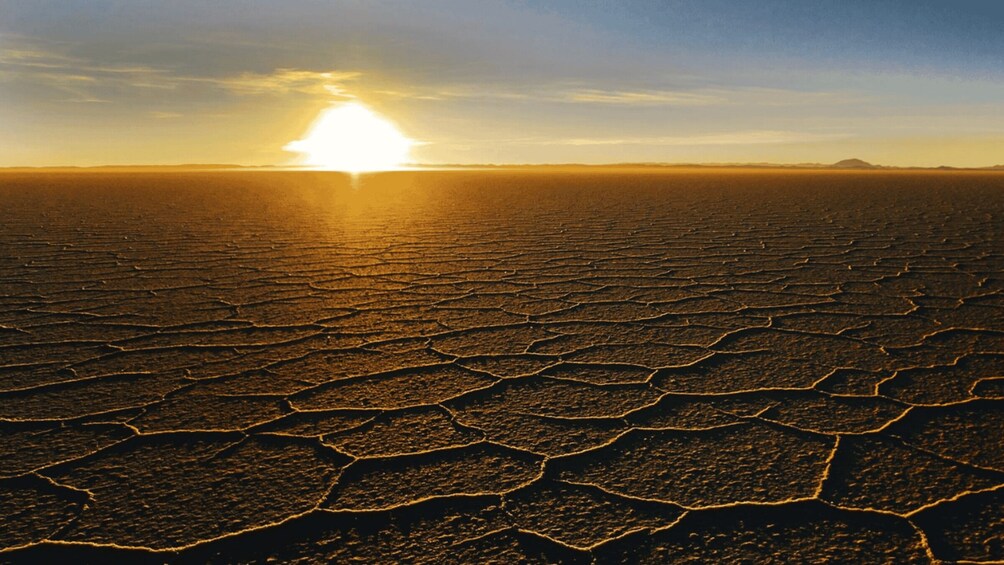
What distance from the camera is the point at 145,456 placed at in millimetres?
1686

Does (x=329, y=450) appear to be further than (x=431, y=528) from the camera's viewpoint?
Yes

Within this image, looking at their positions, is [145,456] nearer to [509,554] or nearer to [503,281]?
[509,554]

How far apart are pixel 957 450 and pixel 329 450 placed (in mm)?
1656

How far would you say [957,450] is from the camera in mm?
1695

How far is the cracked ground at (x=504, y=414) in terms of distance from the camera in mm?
1359

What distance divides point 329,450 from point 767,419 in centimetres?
125

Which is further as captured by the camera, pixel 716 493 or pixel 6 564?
pixel 716 493

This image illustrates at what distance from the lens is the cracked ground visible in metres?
1.36

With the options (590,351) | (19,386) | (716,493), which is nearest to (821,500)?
(716,493)

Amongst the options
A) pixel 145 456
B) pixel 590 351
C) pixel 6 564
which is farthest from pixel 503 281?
pixel 6 564

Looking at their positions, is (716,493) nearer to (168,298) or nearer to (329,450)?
(329,450)

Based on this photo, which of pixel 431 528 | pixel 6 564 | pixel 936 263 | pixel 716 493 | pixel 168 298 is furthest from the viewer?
pixel 936 263

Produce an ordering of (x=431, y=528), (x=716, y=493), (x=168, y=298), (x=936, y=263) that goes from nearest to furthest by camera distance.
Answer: (x=431, y=528), (x=716, y=493), (x=168, y=298), (x=936, y=263)

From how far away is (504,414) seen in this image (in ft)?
6.37
